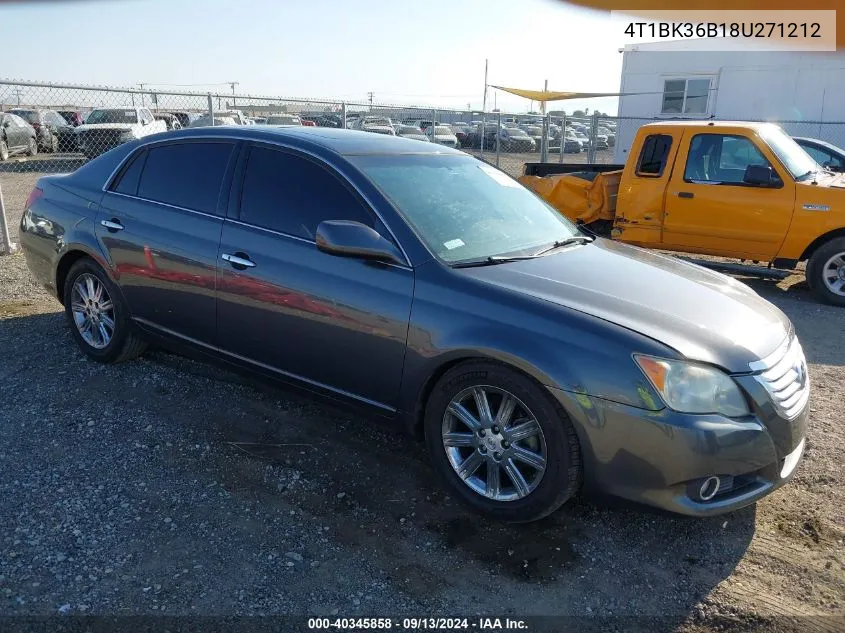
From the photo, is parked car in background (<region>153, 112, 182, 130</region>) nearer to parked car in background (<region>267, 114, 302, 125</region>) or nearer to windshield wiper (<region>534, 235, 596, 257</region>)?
parked car in background (<region>267, 114, 302, 125</region>)

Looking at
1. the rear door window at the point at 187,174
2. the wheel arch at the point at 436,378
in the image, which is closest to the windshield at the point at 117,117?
the rear door window at the point at 187,174

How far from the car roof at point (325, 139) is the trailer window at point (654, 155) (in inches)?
175

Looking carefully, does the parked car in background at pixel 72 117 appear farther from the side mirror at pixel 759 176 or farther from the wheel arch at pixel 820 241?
the wheel arch at pixel 820 241

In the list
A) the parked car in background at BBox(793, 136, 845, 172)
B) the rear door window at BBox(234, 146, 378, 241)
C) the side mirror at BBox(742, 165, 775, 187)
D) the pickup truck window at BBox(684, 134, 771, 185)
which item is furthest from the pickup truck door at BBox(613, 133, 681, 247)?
the rear door window at BBox(234, 146, 378, 241)

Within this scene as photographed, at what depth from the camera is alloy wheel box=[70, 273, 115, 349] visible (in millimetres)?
4758

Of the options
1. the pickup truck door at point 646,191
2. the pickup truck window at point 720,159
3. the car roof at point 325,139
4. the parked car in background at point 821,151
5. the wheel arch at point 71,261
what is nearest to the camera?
the car roof at point 325,139

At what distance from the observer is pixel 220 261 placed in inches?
153

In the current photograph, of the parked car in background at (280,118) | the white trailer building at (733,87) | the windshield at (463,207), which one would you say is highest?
the white trailer building at (733,87)

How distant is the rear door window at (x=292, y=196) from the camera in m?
3.61

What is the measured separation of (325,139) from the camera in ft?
13.1

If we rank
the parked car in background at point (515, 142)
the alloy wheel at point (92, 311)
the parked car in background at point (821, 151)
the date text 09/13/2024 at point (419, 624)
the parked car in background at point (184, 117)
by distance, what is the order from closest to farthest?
1. the date text 09/13/2024 at point (419, 624)
2. the alloy wheel at point (92, 311)
3. the parked car in background at point (821, 151)
4. the parked car in background at point (184, 117)
5. the parked car in background at point (515, 142)

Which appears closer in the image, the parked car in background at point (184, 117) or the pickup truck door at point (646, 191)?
the pickup truck door at point (646, 191)

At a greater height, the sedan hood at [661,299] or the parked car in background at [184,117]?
the parked car in background at [184,117]

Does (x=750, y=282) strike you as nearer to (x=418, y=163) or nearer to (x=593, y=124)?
(x=418, y=163)
